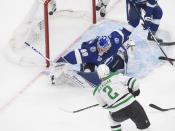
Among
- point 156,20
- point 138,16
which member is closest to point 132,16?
point 138,16

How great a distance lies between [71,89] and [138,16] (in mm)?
1075

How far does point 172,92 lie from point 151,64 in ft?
1.73

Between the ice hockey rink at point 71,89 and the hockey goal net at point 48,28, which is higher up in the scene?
the hockey goal net at point 48,28

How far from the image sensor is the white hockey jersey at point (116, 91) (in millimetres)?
3561

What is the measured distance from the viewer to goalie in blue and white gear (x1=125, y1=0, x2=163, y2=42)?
4832 mm

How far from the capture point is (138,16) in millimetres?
4887

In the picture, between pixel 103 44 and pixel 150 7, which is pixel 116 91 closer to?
pixel 103 44

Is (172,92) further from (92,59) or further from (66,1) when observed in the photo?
(66,1)

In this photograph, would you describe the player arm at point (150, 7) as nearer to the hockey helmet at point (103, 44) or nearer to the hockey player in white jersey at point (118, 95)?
the hockey helmet at point (103, 44)

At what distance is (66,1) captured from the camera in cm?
567

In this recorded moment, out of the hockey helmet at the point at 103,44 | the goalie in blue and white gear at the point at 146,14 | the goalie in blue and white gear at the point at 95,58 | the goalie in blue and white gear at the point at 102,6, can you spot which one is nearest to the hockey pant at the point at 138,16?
the goalie in blue and white gear at the point at 146,14

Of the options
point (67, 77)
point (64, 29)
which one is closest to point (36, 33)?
point (64, 29)

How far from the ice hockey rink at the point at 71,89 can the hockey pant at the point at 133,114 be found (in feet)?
0.81

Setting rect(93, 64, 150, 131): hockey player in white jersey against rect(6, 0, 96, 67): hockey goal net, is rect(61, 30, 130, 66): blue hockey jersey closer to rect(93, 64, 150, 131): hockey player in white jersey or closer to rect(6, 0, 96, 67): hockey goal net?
rect(6, 0, 96, 67): hockey goal net
